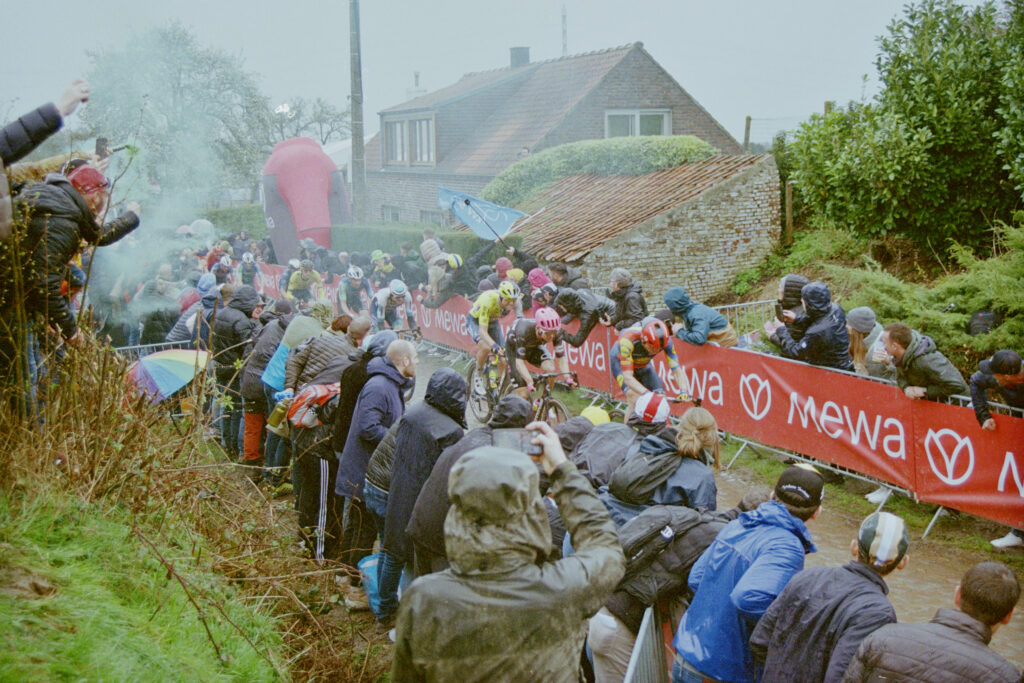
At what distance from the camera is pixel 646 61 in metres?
30.4

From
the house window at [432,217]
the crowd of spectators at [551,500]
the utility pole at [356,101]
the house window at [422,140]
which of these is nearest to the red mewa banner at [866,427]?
the crowd of spectators at [551,500]

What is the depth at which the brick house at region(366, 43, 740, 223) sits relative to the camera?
2956cm

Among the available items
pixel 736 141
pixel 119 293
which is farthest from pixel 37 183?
pixel 736 141

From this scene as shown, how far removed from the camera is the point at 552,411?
9.48m

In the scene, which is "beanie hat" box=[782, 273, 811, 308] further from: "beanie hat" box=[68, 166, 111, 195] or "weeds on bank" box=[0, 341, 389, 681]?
"beanie hat" box=[68, 166, 111, 195]

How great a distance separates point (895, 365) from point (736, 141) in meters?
27.7

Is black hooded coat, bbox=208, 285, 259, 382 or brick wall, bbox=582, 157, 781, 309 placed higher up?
brick wall, bbox=582, 157, 781, 309

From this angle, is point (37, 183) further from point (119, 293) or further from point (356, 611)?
point (119, 293)

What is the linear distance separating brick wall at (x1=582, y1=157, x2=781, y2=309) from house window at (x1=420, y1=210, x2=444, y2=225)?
1703cm

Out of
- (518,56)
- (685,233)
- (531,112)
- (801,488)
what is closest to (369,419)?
(801,488)

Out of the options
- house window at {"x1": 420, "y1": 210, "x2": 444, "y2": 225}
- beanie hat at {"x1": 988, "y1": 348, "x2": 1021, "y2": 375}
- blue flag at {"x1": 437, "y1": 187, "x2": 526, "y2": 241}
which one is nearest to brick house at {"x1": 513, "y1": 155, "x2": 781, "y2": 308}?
blue flag at {"x1": 437, "y1": 187, "x2": 526, "y2": 241}

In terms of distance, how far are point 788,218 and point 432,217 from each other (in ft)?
61.9

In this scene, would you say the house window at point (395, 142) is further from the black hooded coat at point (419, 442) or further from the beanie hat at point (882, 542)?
the beanie hat at point (882, 542)

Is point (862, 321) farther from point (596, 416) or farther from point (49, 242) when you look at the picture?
point (49, 242)
